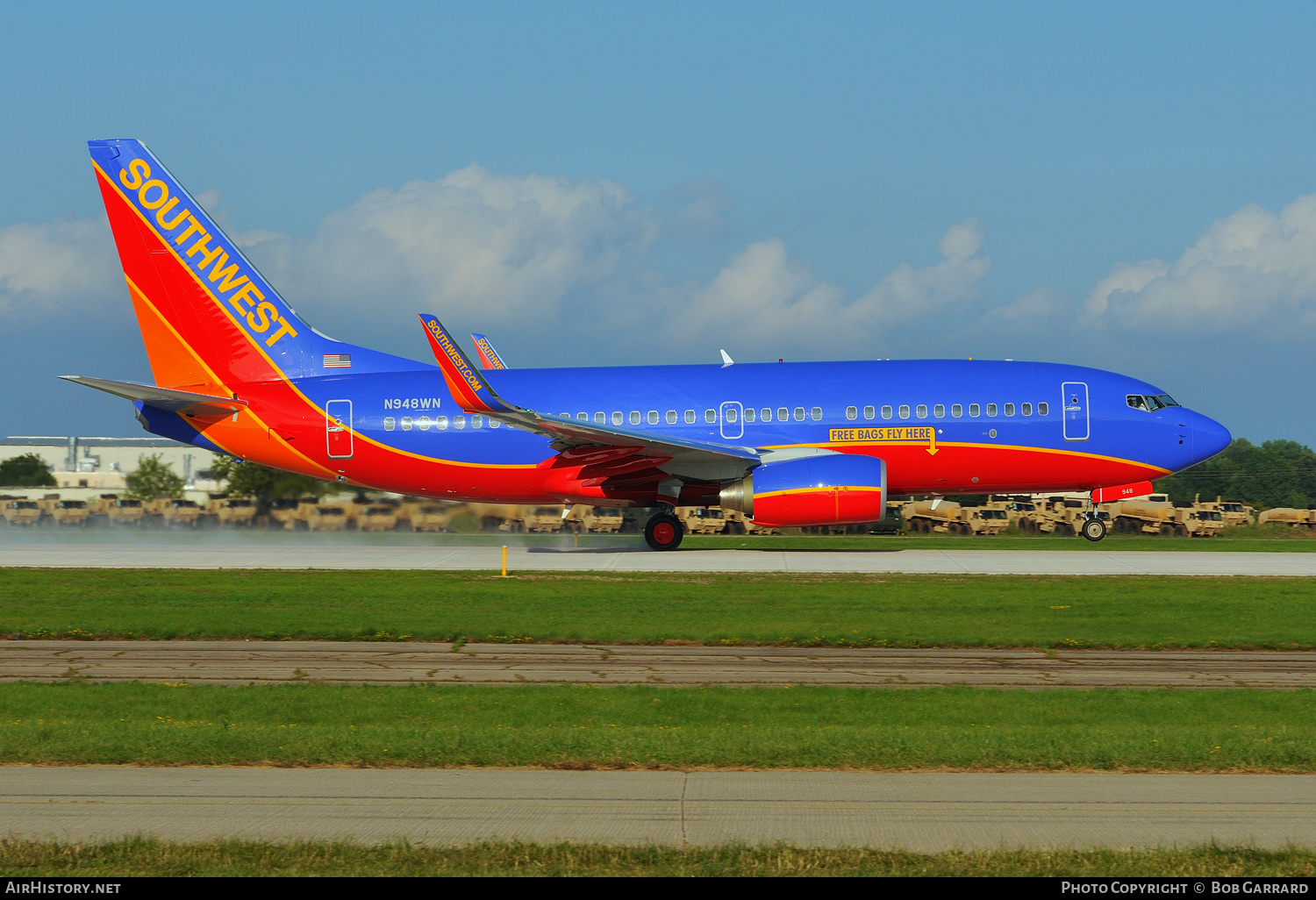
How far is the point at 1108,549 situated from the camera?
32.9 metres

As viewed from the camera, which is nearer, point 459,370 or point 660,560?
point 459,370

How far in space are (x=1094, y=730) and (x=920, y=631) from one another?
21.1ft

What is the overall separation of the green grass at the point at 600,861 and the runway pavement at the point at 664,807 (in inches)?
9.7

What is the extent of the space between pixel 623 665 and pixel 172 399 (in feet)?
66.9

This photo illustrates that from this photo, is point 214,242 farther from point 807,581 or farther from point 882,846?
point 882,846

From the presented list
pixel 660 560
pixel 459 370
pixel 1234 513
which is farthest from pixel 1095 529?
pixel 459 370

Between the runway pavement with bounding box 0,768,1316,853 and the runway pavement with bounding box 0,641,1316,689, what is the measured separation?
4605 mm

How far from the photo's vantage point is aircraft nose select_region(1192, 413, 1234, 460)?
1198 inches

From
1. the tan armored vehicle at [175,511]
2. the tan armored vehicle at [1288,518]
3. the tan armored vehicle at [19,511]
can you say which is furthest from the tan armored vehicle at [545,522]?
the tan armored vehicle at [1288,518]

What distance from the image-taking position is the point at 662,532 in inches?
1232

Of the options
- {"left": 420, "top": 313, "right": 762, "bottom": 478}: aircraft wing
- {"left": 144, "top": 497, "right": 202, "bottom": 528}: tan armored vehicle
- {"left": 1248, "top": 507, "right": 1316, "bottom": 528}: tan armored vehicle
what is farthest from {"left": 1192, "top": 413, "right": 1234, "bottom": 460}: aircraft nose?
{"left": 144, "top": 497, "right": 202, "bottom": 528}: tan armored vehicle

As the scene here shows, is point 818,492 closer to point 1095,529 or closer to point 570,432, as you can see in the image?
point 570,432

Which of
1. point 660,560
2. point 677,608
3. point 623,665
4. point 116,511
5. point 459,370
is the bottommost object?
point 623,665

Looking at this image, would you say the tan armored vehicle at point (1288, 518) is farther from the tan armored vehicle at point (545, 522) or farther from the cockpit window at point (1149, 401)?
the tan armored vehicle at point (545, 522)
